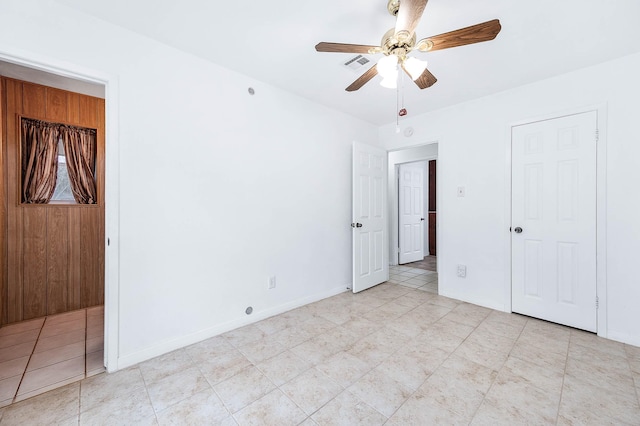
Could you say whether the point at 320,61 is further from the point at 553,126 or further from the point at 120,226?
the point at 553,126

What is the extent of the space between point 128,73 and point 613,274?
14.2ft

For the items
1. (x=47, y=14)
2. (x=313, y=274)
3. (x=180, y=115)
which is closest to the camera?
(x=47, y=14)

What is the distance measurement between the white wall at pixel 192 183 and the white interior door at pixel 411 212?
274 cm

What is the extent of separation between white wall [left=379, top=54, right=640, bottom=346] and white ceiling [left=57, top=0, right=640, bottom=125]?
0.74 ft

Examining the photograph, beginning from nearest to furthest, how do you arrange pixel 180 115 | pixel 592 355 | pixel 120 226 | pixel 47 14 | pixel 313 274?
pixel 47 14
pixel 120 226
pixel 592 355
pixel 180 115
pixel 313 274

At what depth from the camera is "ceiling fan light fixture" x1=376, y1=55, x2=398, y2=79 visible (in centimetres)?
165

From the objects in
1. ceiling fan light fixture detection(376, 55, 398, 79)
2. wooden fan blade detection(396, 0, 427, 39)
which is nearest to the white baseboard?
ceiling fan light fixture detection(376, 55, 398, 79)

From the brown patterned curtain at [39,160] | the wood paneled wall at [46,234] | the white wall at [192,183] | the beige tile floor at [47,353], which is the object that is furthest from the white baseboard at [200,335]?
the brown patterned curtain at [39,160]

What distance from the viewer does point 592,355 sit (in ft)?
6.68

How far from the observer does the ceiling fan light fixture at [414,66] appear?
65.1 inches

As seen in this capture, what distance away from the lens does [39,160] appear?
2.73m

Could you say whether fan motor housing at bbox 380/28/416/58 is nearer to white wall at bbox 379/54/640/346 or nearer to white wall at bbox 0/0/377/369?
white wall at bbox 0/0/377/369

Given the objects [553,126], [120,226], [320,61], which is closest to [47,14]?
[120,226]

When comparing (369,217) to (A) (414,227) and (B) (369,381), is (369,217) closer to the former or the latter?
(B) (369,381)
